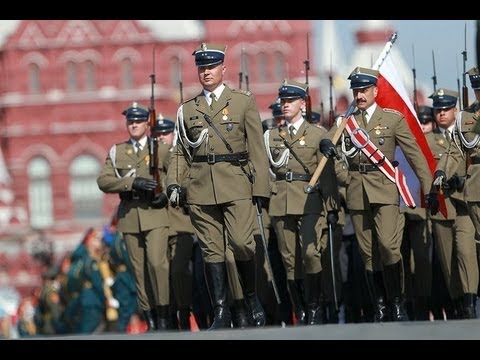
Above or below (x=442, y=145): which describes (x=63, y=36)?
above

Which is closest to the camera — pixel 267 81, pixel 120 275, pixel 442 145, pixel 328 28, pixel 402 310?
pixel 402 310

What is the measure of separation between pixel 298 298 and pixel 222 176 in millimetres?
2203

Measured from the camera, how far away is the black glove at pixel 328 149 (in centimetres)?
1415

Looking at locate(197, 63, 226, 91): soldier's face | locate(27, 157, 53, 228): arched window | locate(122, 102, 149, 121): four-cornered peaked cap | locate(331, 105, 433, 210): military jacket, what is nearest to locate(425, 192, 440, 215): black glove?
locate(331, 105, 433, 210): military jacket

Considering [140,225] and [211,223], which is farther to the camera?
[140,225]

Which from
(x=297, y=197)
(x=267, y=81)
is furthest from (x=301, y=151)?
(x=267, y=81)

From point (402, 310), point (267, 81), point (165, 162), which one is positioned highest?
point (267, 81)

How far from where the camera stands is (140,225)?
15.8 metres

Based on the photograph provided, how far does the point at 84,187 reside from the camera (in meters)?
62.1

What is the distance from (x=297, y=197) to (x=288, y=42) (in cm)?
4550

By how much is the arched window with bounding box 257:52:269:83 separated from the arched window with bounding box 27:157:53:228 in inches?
294

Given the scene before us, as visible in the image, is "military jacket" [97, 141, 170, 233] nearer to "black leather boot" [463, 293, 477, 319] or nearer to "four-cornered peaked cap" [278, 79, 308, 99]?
"four-cornered peaked cap" [278, 79, 308, 99]

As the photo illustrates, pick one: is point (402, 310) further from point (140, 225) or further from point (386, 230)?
point (140, 225)

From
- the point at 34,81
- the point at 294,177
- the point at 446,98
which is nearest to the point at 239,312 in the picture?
the point at 294,177
